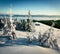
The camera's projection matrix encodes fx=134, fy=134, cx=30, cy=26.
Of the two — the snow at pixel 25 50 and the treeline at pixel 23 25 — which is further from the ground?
the treeline at pixel 23 25

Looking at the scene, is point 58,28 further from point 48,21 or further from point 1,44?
point 1,44

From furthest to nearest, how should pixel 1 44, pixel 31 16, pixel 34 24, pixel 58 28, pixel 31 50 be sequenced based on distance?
pixel 58 28, pixel 34 24, pixel 31 16, pixel 1 44, pixel 31 50

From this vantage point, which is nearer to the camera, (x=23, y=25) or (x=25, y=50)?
(x=25, y=50)

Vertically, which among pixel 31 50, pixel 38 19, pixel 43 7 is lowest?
pixel 31 50

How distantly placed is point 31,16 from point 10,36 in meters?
0.87

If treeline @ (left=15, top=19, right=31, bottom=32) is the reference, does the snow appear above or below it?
below

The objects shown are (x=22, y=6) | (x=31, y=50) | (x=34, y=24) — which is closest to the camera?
(x=31, y=50)

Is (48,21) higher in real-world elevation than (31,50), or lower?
higher

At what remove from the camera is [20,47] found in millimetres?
3143

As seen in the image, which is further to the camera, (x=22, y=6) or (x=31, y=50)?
(x=22, y=6)

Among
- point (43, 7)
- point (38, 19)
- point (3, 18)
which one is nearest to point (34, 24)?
point (38, 19)

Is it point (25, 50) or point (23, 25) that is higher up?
point (23, 25)

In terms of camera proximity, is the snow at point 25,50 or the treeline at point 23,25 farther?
the treeline at point 23,25

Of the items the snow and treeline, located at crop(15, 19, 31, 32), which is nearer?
the snow
